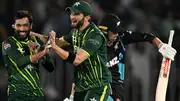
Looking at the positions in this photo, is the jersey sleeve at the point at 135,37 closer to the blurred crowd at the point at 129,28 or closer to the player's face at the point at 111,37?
the player's face at the point at 111,37

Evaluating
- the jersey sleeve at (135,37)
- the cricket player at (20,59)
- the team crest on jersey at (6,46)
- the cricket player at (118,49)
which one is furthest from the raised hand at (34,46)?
the jersey sleeve at (135,37)

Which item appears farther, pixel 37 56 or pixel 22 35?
pixel 22 35

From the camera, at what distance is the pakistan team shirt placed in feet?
22.6

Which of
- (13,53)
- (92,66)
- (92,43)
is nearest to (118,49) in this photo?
(92,66)

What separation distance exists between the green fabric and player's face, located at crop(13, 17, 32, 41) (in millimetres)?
904

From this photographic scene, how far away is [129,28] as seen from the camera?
967 cm

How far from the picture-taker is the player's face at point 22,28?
22.4ft

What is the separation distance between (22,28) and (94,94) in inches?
43.1

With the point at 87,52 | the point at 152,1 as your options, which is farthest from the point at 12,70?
the point at 152,1

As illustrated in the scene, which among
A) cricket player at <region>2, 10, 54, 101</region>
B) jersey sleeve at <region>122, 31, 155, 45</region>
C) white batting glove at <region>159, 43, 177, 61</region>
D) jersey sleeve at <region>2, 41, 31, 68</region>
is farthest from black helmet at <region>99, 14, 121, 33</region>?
jersey sleeve at <region>2, 41, 31, 68</region>

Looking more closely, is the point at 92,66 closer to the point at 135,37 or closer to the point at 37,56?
the point at 37,56

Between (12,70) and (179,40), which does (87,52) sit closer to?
(12,70)

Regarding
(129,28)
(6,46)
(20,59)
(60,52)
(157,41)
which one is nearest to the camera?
(60,52)

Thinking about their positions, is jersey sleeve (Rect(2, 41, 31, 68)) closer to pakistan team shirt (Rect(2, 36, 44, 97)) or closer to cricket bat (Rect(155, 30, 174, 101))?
pakistan team shirt (Rect(2, 36, 44, 97))
